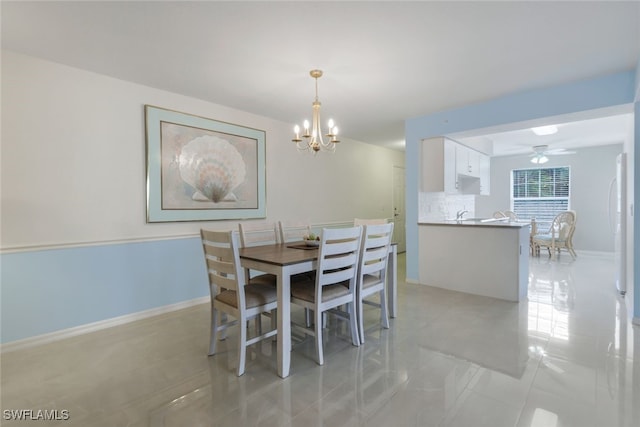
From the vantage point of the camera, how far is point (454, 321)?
116 inches

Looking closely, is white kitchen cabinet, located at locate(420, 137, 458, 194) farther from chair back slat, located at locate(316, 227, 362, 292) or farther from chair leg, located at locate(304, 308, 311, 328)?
chair leg, located at locate(304, 308, 311, 328)

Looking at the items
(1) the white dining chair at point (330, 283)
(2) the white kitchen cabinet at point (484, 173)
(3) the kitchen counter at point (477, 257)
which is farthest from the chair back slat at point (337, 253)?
(2) the white kitchen cabinet at point (484, 173)

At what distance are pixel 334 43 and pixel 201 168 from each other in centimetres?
208

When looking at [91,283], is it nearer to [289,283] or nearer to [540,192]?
[289,283]

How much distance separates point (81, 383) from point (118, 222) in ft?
4.93

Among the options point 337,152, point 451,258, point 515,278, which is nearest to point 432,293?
point 451,258

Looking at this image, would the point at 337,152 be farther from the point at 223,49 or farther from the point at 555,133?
the point at 555,133

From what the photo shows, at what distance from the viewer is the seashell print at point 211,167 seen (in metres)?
3.46

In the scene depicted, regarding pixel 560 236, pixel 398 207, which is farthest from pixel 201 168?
pixel 560 236

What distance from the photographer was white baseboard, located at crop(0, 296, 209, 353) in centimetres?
247

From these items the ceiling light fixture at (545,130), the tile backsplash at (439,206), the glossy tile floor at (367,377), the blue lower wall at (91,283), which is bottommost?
the glossy tile floor at (367,377)

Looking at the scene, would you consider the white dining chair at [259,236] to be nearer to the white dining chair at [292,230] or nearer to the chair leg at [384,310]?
the white dining chair at [292,230]

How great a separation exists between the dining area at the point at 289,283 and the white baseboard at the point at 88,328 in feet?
3.32

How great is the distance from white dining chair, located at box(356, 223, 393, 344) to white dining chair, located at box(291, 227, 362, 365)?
0.08 m
